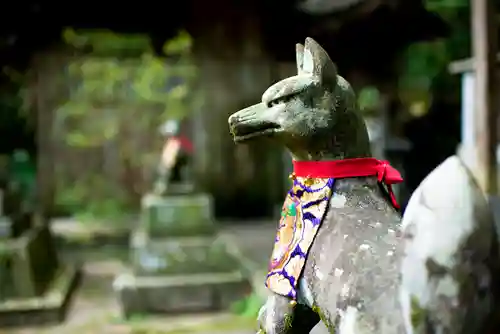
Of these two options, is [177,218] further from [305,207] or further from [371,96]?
[305,207]

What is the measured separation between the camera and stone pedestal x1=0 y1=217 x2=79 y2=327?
11.7 feet

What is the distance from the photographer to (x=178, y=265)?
377 centimetres

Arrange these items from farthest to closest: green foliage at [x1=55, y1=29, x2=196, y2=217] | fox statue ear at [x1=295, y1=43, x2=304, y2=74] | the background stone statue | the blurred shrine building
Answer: green foliage at [x1=55, y1=29, x2=196, y2=217] → the blurred shrine building → the background stone statue → fox statue ear at [x1=295, y1=43, x2=304, y2=74]

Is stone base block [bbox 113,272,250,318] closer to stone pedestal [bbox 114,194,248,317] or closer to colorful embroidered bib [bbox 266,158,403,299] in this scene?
stone pedestal [bbox 114,194,248,317]

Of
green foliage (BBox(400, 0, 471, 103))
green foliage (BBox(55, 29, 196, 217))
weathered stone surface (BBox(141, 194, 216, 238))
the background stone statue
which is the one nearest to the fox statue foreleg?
weathered stone surface (BBox(141, 194, 216, 238))

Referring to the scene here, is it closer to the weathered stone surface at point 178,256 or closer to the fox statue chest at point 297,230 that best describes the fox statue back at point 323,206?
the fox statue chest at point 297,230

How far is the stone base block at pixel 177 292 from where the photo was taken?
3611 millimetres

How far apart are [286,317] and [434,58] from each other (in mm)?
4621

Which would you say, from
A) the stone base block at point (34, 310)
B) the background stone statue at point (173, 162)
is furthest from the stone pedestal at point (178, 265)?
the stone base block at point (34, 310)

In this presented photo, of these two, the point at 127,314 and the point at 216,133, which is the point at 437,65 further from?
the point at 127,314

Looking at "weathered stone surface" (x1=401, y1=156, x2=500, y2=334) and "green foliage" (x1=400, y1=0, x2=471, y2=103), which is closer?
"weathered stone surface" (x1=401, y1=156, x2=500, y2=334)

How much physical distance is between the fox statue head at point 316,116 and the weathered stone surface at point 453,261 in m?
0.32

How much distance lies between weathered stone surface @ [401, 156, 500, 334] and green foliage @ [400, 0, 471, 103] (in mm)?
3978

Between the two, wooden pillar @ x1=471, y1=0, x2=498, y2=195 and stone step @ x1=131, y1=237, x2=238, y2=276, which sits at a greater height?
wooden pillar @ x1=471, y1=0, x2=498, y2=195
